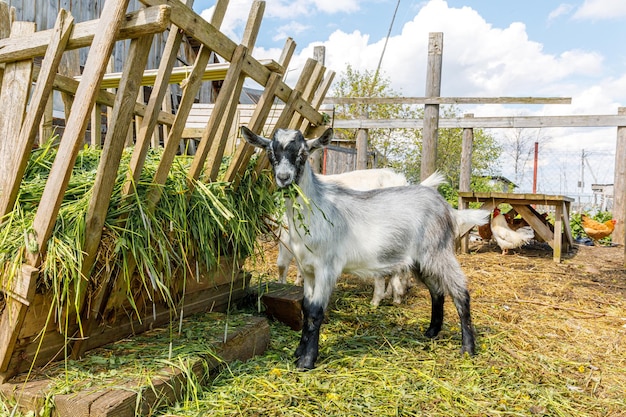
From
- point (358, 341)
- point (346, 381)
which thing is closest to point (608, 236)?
point (358, 341)

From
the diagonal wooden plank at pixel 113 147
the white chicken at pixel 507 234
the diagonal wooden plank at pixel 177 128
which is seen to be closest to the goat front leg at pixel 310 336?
the diagonal wooden plank at pixel 177 128

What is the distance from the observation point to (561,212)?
7.50 metres

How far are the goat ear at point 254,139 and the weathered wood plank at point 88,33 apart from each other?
3.26ft

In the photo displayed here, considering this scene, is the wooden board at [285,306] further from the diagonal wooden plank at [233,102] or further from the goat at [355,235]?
the diagonal wooden plank at [233,102]

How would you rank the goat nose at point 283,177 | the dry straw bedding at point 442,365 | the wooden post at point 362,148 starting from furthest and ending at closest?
the wooden post at point 362,148 < the goat nose at point 283,177 < the dry straw bedding at point 442,365

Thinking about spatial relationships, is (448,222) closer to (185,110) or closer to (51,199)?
(185,110)

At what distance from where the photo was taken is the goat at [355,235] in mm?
3207

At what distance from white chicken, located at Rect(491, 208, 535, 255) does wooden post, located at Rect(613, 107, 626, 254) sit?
5.72 feet

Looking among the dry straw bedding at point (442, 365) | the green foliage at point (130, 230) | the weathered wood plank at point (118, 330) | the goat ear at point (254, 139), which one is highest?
the goat ear at point (254, 139)

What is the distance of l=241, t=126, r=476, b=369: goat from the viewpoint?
321 centimetres

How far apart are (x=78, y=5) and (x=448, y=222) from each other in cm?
770

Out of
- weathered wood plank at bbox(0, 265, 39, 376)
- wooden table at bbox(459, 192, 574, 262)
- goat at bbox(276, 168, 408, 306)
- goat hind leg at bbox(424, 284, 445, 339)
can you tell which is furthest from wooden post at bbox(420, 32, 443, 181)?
weathered wood plank at bbox(0, 265, 39, 376)

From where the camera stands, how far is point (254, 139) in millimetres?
3086

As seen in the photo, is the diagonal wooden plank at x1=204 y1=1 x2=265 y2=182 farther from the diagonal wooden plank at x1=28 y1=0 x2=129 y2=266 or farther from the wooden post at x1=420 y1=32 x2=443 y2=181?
the wooden post at x1=420 y1=32 x2=443 y2=181
